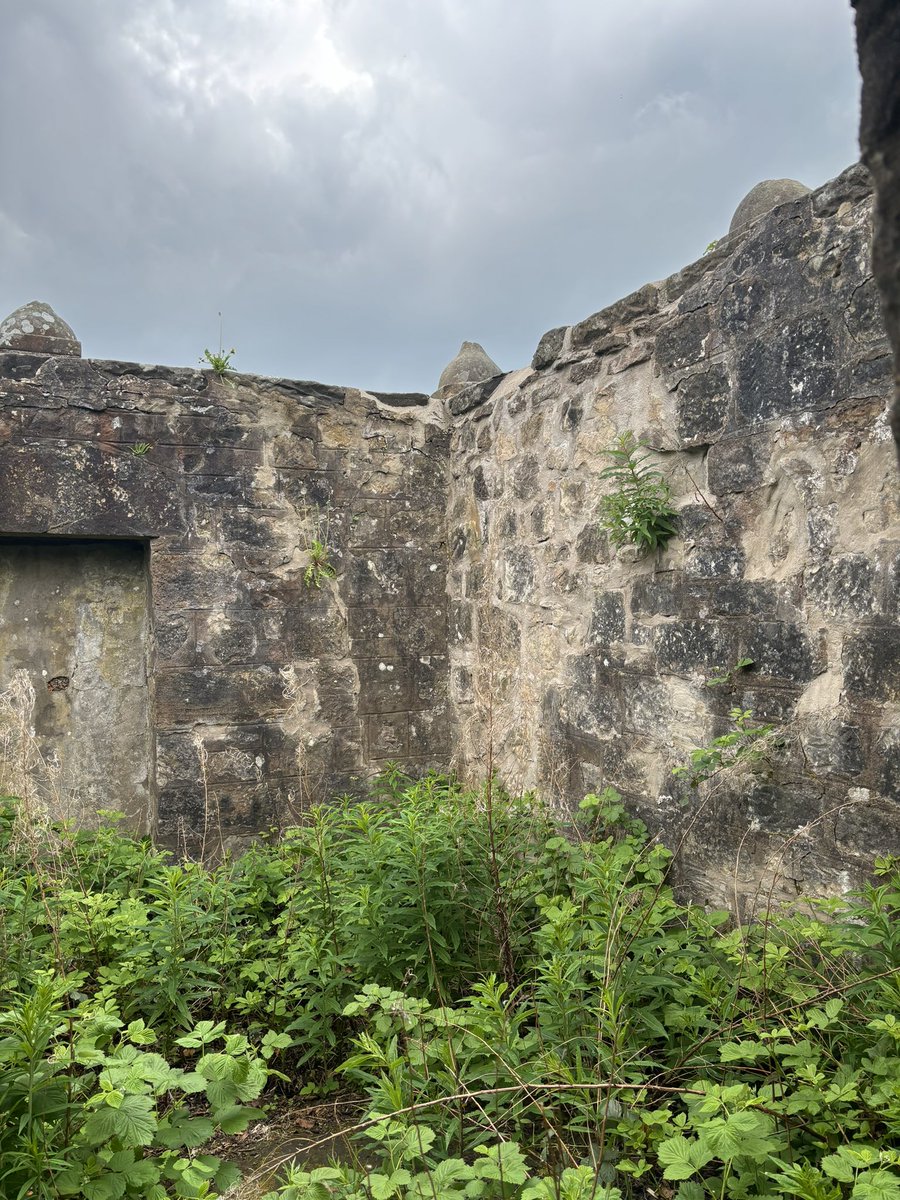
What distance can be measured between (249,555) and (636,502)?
81.9 inches

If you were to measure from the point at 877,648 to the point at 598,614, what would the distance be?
1277mm

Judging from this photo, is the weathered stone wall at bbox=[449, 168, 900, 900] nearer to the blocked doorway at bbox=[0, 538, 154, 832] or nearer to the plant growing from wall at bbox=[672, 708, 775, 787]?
the plant growing from wall at bbox=[672, 708, 775, 787]

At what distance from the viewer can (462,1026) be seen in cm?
213

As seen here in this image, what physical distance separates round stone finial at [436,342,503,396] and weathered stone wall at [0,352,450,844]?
28 centimetres

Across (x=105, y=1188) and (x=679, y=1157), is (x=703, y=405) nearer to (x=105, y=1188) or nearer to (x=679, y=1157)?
(x=679, y=1157)

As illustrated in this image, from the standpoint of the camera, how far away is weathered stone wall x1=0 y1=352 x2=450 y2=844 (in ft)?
12.6

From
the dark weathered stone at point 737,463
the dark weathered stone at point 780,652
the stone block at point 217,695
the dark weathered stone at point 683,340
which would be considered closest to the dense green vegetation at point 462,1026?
the dark weathered stone at point 780,652

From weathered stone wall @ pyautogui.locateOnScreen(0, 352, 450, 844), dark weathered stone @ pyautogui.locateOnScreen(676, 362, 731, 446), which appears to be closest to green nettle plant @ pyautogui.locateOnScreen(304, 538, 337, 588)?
weathered stone wall @ pyautogui.locateOnScreen(0, 352, 450, 844)

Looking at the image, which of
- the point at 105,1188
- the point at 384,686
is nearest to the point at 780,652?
the point at 105,1188

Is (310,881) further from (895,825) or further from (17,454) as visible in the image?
(17,454)

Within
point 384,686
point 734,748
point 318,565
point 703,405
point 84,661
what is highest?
point 703,405

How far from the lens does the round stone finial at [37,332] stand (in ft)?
12.3

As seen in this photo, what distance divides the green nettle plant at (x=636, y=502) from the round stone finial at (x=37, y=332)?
262 centimetres

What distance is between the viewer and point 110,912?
3.13m
